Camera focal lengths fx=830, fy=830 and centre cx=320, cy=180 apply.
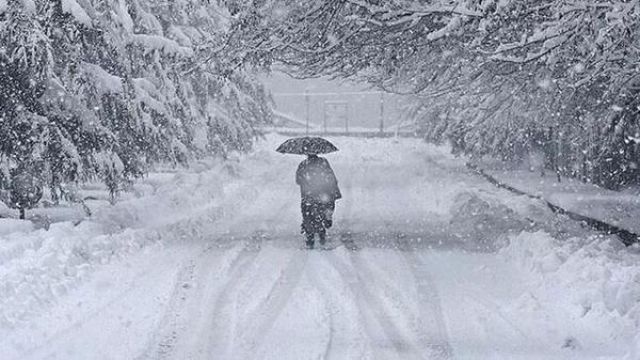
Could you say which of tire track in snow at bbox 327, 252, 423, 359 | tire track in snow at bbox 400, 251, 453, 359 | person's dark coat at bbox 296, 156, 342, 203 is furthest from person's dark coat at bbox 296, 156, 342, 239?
tire track in snow at bbox 400, 251, 453, 359

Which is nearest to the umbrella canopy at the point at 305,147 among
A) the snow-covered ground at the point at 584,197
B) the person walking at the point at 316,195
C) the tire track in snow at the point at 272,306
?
the person walking at the point at 316,195

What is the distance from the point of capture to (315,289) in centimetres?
1004

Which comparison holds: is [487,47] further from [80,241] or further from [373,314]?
[80,241]

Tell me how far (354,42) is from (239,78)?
1712cm

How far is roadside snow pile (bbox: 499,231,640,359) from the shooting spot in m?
7.96

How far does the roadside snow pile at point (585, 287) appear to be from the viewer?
26.1ft

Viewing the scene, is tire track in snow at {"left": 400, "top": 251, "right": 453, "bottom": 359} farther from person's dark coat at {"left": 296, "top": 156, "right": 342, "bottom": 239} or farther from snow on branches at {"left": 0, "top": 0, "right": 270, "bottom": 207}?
snow on branches at {"left": 0, "top": 0, "right": 270, "bottom": 207}

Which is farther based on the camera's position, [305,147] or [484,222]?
[484,222]

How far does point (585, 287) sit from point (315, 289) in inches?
123

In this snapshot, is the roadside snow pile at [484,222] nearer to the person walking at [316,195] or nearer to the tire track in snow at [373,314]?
the person walking at [316,195]

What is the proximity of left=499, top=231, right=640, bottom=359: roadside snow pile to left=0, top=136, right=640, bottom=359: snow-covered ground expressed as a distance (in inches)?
0.9

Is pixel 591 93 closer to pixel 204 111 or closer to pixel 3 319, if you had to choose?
pixel 3 319

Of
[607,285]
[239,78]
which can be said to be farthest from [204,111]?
[607,285]

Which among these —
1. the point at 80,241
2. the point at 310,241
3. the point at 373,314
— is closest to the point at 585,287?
the point at 373,314
